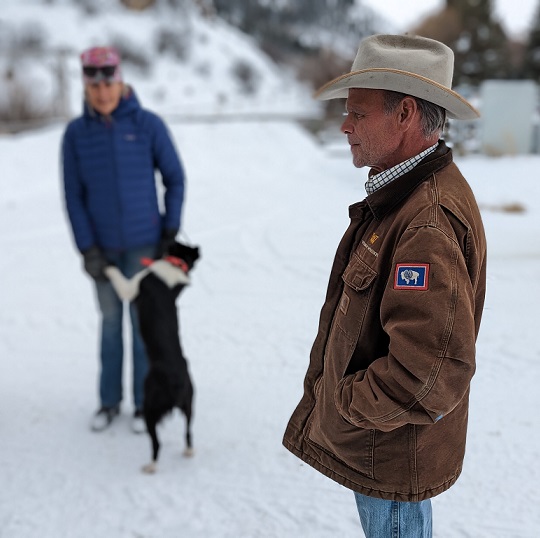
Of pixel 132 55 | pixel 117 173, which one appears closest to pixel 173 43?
pixel 132 55

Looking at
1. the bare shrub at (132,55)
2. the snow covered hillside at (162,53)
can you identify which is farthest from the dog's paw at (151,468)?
the bare shrub at (132,55)

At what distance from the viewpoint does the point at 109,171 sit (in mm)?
3025

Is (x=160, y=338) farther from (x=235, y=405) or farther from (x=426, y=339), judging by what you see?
(x=426, y=339)

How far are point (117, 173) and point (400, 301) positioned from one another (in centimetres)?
219

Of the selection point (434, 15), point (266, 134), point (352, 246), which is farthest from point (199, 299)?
point (266, 134)

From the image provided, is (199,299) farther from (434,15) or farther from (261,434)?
(434,15)

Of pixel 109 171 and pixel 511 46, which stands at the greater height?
pixel 511 46

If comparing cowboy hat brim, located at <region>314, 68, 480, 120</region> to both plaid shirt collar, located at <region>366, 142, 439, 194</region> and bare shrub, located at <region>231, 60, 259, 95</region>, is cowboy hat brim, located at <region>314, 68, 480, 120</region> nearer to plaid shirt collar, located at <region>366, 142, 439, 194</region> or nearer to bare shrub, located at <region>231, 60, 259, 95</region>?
plaid shirt collar, located at <region>366, 142, 439, 194</region>

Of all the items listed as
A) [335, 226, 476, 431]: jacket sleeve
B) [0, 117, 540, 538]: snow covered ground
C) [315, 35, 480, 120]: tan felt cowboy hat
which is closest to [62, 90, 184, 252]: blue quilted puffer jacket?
[0, 117, 540, 538]: snow covered ground

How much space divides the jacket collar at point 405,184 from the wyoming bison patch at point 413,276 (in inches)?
8.1

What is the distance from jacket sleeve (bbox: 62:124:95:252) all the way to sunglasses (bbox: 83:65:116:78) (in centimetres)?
31

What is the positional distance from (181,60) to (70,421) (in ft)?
117

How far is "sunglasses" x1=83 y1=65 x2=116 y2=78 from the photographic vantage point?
2881mm

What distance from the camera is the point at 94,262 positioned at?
3053 mm
